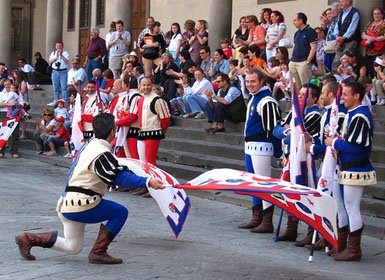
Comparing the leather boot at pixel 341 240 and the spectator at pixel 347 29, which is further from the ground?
the spectator at pixel 347 29

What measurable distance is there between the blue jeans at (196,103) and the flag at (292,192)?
883 centimetres

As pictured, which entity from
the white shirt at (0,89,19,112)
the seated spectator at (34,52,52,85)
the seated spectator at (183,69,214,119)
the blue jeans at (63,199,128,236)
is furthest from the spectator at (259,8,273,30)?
the seated spectator at (34,52,52,85)

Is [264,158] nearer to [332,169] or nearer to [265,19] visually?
[332,169]

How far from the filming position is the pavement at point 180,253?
7.77 m

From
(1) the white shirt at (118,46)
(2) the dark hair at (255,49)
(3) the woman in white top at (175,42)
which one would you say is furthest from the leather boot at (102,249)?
(1) the white shirt at (118,46)

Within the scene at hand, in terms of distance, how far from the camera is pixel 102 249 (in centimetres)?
799

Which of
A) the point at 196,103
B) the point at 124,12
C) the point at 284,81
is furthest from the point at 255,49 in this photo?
the point at 124,12

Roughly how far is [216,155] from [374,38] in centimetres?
330

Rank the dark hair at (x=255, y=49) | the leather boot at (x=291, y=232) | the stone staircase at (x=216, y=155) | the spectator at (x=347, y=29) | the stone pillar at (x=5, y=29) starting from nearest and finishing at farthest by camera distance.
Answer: the leather boot at (x=291, y=232)
the stone staircase at (x=216, y=155)
the spectator at (x=347, y=29)
the dark hair at (x=255, y=49)
the stone pillar at (x=5, y=29)

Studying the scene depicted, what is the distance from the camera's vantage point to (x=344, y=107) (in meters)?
9.00

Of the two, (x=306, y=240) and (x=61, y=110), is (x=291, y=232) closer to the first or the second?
(x=306, y=240)

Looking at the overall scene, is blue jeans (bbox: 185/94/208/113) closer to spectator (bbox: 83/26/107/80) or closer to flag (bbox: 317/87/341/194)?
spectator (bbox: 83/26/107/80)

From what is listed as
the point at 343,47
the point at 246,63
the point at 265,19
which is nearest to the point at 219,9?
the point at 265,19

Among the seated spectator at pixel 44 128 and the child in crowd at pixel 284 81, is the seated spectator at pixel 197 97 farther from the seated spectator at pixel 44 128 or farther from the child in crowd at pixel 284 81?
the seated spectator at pixel 44 128
